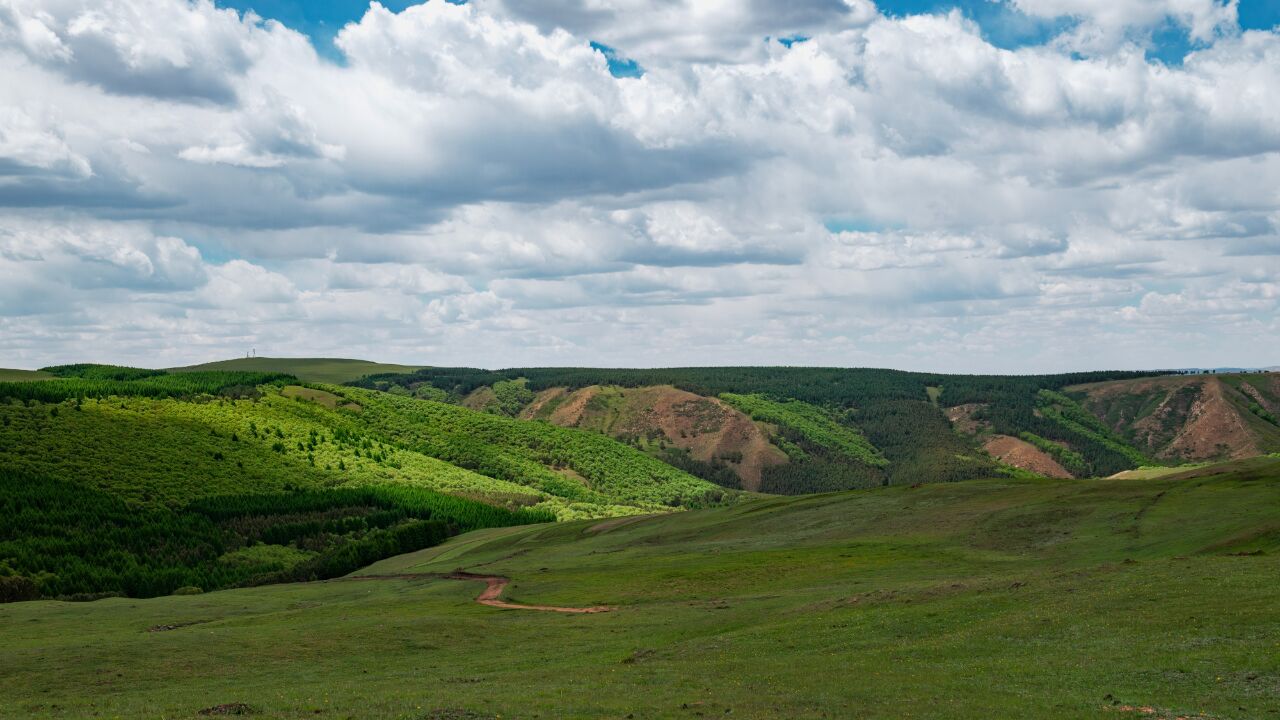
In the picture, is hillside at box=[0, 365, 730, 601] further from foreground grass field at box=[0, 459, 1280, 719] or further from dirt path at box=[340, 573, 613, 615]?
foreground grass field at box=[0, 459, 1280, 719]

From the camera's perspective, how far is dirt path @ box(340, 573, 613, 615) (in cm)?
6588

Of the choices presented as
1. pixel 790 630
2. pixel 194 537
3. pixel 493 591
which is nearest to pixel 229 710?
pixel 790 630

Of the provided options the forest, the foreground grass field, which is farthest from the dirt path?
the forest

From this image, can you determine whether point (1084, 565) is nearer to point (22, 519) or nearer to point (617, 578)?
point (617, 578)

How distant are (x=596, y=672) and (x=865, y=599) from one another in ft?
59.6

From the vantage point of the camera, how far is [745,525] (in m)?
101

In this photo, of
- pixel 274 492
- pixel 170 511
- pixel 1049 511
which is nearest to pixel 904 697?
pixel 1049 511

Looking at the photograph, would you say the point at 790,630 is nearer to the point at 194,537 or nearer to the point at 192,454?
the point at 194,537

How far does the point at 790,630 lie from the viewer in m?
49.2

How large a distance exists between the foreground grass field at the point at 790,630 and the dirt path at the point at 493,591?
1.25 meters

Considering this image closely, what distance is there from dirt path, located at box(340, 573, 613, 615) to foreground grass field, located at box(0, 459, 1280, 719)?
125cm

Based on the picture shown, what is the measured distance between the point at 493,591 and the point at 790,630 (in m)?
33.3

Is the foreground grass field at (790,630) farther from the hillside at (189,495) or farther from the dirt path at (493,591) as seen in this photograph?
the hillside at (189,495)

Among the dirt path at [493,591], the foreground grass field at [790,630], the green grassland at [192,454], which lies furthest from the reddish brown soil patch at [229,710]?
the green grassland at [192,454]
